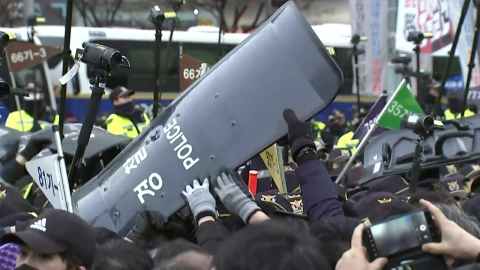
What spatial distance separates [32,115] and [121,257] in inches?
433

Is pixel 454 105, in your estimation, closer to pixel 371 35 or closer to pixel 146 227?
pixel 371 35

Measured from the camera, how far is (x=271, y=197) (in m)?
4.48

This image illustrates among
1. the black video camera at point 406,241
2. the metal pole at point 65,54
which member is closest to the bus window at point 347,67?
the metal pole at point 65,54

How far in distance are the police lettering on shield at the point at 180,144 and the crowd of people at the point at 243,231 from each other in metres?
0.10

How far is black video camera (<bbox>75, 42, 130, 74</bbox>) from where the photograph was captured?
14.4 feet

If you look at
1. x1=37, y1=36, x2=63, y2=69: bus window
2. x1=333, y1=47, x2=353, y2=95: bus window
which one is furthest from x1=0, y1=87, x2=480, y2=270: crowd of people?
x1=333, y1=47, x2=353, y2=95: bus window

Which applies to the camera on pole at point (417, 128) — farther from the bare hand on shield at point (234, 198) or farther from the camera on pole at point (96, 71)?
the bare hand on shield at point (234, 198)

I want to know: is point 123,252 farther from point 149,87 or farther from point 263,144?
point 149,87

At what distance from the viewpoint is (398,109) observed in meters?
7.48

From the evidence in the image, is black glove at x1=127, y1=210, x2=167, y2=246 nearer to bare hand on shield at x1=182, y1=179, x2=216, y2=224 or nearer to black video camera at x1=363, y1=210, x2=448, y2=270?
bare hand on shield at x1=182, y1=179, x2=216, y2=224

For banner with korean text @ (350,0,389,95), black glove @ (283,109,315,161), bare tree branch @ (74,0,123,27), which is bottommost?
bare tree branch @ (74,0,123,27)

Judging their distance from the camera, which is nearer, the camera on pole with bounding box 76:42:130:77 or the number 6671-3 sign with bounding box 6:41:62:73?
the camera on pole with bounding box 76:42:130:77

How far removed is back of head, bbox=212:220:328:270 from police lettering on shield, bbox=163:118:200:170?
45.7 inches

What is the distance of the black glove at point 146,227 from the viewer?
379 cm
